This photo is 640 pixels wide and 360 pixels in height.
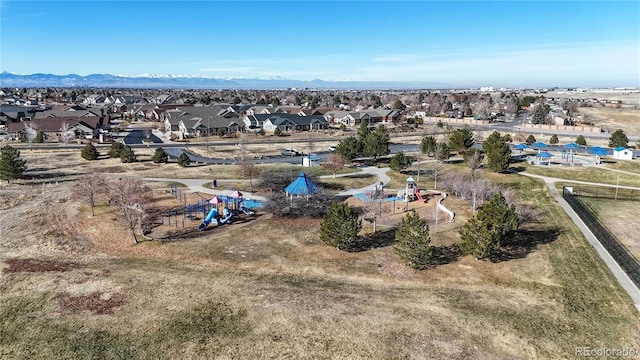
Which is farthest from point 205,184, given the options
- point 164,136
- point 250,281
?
point 164,136

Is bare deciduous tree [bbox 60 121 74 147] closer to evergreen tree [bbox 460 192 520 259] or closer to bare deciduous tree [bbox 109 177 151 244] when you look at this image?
bare deciduous tree [bbox 109 177 151 244]

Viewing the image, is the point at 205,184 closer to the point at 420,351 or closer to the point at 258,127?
the point at 420,351

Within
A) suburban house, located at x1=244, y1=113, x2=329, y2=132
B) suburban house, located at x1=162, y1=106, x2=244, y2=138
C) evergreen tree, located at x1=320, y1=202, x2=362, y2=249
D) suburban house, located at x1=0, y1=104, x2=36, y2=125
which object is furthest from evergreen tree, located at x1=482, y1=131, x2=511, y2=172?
suburban house, located at x1=0, y1=104, x2=36, y2=125

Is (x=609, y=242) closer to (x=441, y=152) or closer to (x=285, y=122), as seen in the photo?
(x=441, y=152)

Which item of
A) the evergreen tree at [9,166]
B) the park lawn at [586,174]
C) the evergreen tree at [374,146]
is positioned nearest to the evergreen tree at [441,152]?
the evergreen tree at [374,146]

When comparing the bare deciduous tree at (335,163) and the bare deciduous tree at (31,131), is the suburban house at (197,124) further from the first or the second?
the bare deciduous tree at (335,163)

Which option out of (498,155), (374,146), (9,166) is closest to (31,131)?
(9,166)
